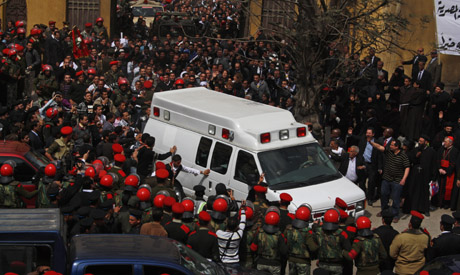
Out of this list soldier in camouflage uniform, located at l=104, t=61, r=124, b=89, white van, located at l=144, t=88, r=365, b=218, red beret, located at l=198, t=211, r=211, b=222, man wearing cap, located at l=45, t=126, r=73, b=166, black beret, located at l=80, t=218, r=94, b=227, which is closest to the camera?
black beret, located at l=80, t=218, r=94, b=227

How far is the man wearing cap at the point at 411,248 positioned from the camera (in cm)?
883

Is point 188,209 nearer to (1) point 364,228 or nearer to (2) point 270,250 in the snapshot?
(2) point 270,250

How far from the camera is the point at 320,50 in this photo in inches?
571

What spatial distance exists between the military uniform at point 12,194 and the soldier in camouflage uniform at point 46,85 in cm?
624

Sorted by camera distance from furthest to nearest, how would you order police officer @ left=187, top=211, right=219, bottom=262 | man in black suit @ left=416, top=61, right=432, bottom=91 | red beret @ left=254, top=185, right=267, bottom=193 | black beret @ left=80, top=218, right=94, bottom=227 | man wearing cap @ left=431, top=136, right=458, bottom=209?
man in black suit @ left=416, top=61, right=432, bottom=91 < man wearing cap @ left=431, top=136, right=458, bottom=209 < red beret @ left=254, top=185, right=267, bottom=193 < black beret @ left=80, top=218, right=94, bottom=227 < police officer @ left=187, top=211, right=219, bottom=262

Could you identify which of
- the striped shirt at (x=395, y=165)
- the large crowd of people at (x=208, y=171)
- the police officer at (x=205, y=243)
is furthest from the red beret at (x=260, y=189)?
the striped shirt at (x=395, y=165)

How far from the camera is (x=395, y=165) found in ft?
41.6

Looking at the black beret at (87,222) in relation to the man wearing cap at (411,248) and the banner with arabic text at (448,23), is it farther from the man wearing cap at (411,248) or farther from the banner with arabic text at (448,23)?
the banner with arabic text at (448,23)

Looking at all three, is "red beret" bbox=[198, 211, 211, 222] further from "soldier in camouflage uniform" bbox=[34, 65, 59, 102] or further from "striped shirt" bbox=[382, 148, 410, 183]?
"soldier in camouflage uniform" bbox=[34, 65, 59, 102]

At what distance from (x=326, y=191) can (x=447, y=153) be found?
3.81 meters

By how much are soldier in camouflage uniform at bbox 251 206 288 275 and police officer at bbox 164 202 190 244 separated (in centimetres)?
97

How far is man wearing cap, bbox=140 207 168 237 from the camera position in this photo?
28.3ft

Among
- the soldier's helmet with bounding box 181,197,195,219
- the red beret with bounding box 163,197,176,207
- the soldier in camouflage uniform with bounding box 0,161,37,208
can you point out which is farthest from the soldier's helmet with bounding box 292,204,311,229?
the soldier in camouflage uniform with bounding box 0,161,37,208

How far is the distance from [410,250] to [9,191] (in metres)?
5.97
